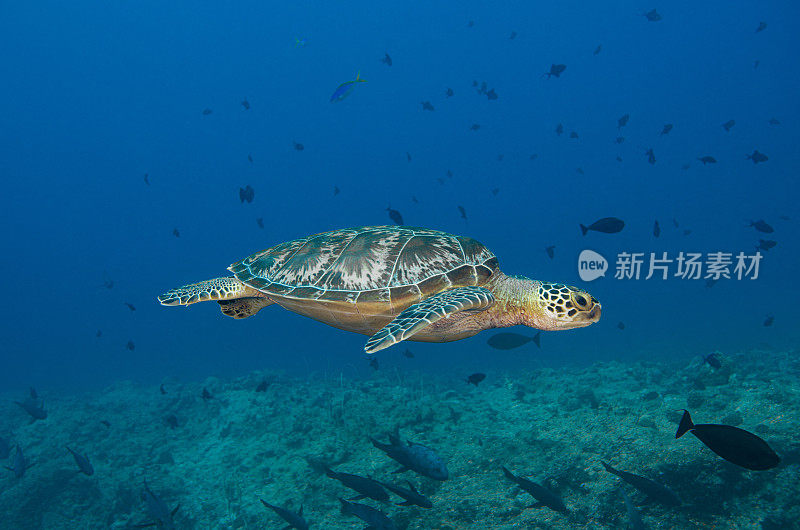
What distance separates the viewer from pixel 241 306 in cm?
530

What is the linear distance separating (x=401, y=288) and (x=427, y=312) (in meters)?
0.67

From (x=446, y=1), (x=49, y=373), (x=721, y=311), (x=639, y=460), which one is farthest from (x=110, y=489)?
(x=446, y=1)

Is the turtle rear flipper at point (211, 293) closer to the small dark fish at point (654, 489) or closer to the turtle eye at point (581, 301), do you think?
the turtle eye at point (581, 301)

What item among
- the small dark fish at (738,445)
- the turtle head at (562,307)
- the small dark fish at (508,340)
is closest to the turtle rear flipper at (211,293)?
the turtle head at (562,307)

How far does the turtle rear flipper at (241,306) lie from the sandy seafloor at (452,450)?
3.57 m

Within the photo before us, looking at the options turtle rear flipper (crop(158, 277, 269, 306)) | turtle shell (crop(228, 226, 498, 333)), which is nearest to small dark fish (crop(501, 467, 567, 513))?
turtle shell (crop(228, 226, 498, 333))

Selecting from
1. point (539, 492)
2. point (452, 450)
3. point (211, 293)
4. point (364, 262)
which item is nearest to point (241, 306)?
point (211, 293)

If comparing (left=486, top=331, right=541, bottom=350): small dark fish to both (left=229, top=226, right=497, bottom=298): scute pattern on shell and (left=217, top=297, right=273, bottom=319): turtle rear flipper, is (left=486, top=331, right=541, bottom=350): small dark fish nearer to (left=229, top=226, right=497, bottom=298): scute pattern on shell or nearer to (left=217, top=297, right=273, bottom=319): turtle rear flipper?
(left=229, top=226, right=497, bottom=298): scute pattern on shell

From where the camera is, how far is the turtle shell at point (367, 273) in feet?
13.5

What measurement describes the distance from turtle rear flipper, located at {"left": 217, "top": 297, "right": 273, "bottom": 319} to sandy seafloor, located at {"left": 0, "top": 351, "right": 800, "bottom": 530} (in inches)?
140

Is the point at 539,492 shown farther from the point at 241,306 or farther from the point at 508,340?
the point at 241,306

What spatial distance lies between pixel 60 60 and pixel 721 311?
14614cm

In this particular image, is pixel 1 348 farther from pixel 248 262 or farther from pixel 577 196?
pixel 577 196

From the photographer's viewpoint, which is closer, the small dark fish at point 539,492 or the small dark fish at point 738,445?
the small dark fish at point 738,445
